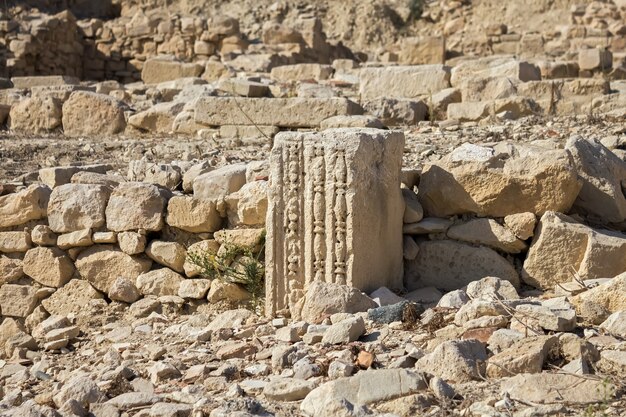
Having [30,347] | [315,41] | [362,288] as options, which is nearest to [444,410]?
[362,288]

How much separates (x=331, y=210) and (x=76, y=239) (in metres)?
2.04

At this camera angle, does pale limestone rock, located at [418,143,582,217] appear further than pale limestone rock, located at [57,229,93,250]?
No

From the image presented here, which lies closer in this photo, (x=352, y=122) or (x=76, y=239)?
(x=76, y=239)

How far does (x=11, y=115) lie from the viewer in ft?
36.9

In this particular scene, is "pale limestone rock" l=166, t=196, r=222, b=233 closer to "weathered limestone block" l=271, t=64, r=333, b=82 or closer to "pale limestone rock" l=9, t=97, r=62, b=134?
"pale limestone rock" l=9, t=97, r=62, b=134

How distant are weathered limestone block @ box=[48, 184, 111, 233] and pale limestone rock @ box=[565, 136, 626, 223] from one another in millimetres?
3098

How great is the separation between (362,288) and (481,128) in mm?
3165

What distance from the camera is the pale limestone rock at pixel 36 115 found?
11.0m

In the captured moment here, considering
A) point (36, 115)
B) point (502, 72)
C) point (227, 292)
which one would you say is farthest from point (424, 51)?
point (227, 292)

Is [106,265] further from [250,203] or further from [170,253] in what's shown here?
[250,203]

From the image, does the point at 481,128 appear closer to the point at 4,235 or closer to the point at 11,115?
the point at 4,235

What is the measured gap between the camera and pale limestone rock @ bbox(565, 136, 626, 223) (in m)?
6.48

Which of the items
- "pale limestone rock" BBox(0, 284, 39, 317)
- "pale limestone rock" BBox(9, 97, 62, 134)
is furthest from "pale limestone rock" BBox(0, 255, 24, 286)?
"pale limestone rock" BBox(9, 97, 62, 134)

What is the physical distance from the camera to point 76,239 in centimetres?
718
